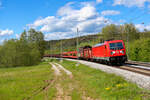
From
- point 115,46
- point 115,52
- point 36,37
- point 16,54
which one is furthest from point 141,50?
point 36,37

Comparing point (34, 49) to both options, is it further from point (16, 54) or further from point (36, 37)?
point (36, 37)

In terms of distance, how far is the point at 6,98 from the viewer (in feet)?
33.3

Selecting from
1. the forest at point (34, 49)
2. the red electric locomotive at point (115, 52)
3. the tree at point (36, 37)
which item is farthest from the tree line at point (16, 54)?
the red electric locomotive at point (115, 52)

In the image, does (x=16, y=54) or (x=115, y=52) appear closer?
(x=115, y=52)

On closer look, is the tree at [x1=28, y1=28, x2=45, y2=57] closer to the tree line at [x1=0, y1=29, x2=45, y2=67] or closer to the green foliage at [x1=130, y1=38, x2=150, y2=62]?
the tree line at [x1=0, y1=29, x2=45, y2=67]

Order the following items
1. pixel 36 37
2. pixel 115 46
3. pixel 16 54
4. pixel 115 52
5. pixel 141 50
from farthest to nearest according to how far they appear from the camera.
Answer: pixel 36 37 → pixel 16 54 → pixel 141 50 → pixel 115 46 → pixel 115 52

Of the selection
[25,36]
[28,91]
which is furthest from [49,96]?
[25,36]

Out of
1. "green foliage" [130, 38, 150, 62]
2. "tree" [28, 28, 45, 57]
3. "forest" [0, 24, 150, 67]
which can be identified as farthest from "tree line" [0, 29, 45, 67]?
"green foliage" [130, 38, 150, 62]

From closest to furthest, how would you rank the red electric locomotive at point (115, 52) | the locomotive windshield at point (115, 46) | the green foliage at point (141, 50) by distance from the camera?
the red electric locomotive at point (115, 52) → the locomotive windshield at point (115, 46) → the green foliage at point (141, 50)

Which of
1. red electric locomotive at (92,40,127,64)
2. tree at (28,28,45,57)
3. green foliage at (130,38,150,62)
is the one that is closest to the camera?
red electric locomotive at (92,40,127,64)

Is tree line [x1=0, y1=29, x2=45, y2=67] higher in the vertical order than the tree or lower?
lower

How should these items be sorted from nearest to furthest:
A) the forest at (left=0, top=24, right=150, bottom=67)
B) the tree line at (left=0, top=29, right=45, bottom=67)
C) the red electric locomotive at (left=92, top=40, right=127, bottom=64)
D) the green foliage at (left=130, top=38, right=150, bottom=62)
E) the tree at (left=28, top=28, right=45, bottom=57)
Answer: the red electric locomotive at (left=92, top=40, right=127, bottom=64), the green foliage at (left=130, top=38, right=150, bottom=62), the forest at (left=0, top=24, right=150, bottom=67), the tree line at (left=0, top=29, right=45, bottom=67), the tree at (left=28, top=28, right=45, bottom=57)

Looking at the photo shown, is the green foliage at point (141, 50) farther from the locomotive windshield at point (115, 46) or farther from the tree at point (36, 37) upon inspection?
the tree at point (36, 37)

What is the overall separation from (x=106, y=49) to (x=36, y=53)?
35862 mm
